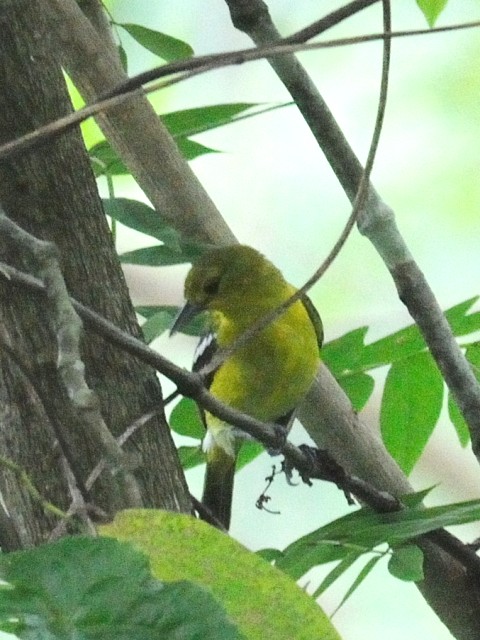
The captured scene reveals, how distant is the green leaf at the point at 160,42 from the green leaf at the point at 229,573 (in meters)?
0.73

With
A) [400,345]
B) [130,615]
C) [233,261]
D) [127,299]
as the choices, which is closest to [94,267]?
[127,299]

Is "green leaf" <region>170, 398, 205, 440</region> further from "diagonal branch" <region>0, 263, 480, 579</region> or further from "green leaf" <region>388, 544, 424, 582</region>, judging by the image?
"green leaf" <region>388, 544, 424, 582</region>

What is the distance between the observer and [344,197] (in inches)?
99.3

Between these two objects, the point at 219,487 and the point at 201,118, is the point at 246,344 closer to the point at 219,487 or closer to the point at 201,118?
the point at 219,487

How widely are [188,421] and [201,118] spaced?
0.35 m

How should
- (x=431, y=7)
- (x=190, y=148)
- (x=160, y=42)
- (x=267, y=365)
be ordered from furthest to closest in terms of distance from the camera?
(x=267, y=365) < (x=190, y=148) < (x=160, y=42) < (x=431, y=7)

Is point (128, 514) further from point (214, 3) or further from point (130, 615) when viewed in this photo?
point (214, 3)

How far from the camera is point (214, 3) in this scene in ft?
8.26

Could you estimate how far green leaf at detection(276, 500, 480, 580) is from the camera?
0.71 m

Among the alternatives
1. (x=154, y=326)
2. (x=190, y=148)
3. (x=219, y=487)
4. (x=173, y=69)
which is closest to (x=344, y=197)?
(x=219, y=487)

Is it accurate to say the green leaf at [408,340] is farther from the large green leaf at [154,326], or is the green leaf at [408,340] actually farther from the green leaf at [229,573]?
the green leaf at [229,573]

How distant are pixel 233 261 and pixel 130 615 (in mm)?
1281

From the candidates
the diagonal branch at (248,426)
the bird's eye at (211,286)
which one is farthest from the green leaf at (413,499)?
the bird's eye at (211,286)

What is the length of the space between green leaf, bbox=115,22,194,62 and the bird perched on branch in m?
0.44
